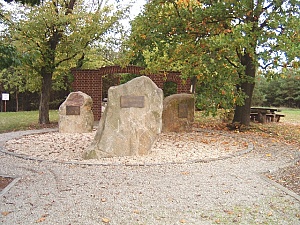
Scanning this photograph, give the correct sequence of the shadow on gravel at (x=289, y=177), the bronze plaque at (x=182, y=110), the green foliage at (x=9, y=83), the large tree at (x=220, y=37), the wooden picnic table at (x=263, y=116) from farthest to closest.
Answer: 1. the green foliage at (x=9, y=83)
2. the wooden picnic table at (x=263, y=116)
3. the bronze plaque at (x=182, y=110)
4. the large tree at (x=220, y=37)
5. the shadow on gravel at (x=289, y=177)

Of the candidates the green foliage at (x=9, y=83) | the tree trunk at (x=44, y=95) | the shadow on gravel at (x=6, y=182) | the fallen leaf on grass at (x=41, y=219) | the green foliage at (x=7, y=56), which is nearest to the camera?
the fallen leaf on grass at (x=41, y=219)

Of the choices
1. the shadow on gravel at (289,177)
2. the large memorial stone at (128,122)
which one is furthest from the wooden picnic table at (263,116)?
the large memorial stone at (128,122)

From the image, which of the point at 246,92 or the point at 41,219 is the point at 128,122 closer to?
the point at 41,219

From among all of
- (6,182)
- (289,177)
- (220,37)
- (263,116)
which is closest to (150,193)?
(6,182)

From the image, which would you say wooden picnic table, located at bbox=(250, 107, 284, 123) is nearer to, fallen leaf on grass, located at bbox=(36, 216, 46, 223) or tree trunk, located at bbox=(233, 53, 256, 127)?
tree trunk, located at bbox=(233, 53, 256, 127)

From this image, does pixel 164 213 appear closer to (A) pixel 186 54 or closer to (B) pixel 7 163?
(B) pixel 7 163

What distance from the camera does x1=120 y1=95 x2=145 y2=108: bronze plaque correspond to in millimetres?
7445

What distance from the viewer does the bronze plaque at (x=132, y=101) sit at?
7.45 metres

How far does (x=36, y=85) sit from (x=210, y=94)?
8.68 metres

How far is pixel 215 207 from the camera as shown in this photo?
4.41 m

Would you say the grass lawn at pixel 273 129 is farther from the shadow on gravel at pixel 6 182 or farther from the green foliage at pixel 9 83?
the green foliage at pixel 9 83

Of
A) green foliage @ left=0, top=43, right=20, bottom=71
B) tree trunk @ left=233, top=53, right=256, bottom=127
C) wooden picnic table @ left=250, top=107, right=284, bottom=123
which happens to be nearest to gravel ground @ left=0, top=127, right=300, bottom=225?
green foliage @ left=0, top=43, right=20, bottom=71

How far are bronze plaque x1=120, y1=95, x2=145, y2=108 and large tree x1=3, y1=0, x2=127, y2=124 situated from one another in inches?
229

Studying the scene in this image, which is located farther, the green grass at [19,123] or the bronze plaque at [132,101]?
the green grass at [19,123]
